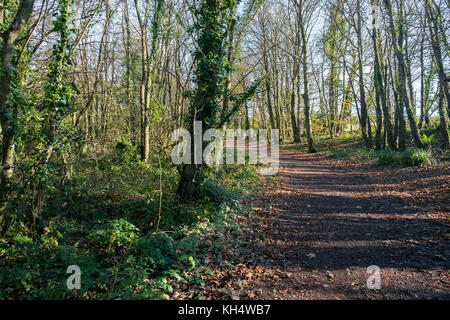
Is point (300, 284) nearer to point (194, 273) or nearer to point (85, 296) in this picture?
point (194, 273)

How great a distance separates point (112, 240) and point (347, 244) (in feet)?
14.4

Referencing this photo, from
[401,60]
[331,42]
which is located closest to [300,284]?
[401,60]

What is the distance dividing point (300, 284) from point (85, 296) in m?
3.07

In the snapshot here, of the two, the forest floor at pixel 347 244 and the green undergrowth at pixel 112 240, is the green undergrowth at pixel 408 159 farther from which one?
the green undergrowth at pixel 112 240

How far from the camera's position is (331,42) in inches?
784

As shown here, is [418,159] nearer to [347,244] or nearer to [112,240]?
[347,244]

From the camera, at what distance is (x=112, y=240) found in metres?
4.03

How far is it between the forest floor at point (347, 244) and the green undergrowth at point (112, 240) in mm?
750

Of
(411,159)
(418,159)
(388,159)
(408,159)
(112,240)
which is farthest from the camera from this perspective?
(388,159)

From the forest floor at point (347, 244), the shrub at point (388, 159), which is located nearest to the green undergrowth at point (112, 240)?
the forest floor at point (347, 244)

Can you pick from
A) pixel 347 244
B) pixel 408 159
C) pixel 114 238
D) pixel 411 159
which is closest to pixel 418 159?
pixel 411 159

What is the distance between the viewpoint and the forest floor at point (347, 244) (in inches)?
131
